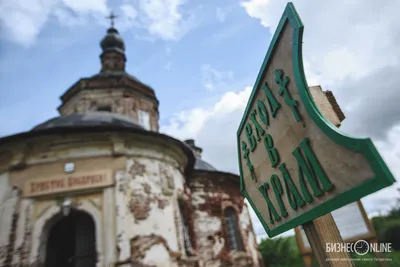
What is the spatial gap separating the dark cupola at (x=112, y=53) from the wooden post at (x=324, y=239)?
1758 cm

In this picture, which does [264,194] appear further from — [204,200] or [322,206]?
[204,200]

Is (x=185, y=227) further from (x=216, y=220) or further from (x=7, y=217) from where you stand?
(x=7, y=217)

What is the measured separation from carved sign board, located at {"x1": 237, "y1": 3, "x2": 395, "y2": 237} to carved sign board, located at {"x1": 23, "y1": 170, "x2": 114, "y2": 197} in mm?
5495

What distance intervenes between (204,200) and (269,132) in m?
10.5

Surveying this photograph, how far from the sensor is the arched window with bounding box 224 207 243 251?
11828 mm

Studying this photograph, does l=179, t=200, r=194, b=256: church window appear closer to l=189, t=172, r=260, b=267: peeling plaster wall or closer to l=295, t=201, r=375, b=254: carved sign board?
l=189, t=172, r=260, b=267: peeling plaster wall

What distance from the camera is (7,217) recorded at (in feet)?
20.2

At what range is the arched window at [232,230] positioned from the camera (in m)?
11.8

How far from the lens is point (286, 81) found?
4.36 ft

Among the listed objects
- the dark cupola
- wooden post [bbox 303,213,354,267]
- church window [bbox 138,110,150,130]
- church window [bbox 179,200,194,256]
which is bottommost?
wooden post [bbox 303,213,354,267]

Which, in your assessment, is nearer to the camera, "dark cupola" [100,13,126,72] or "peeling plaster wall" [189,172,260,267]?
"peeling plaster wall" [189,172,260,267]

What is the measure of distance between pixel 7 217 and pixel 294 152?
23.1 ft

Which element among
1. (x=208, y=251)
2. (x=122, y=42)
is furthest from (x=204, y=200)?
(x=122, y=42)

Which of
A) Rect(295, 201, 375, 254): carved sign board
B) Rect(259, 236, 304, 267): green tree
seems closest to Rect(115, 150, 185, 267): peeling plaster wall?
Rect(295, 201, 375, 254): carved sign board
